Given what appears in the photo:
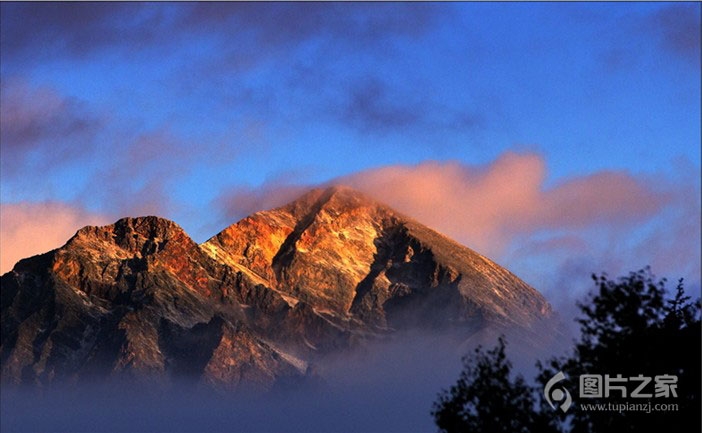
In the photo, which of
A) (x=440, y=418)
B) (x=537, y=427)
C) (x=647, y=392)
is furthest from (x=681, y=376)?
(x=440, y=418)

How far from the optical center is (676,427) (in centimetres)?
13225

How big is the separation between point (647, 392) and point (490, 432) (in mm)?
16137

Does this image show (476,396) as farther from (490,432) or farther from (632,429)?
(632,429)

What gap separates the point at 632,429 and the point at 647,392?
307 cm

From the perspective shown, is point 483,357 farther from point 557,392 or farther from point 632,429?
point 632,429

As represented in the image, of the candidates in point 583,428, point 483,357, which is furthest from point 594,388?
point 483,357

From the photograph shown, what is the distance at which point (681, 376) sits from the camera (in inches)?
5340

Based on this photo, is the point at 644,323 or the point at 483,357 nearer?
the point at 644,323

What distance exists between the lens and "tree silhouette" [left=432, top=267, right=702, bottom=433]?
134 metres

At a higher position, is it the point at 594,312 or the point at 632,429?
the point at 594,312

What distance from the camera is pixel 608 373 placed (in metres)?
138

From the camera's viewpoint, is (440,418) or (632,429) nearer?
(632,429)

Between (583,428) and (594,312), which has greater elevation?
(594,312)

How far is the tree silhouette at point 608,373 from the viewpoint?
134 m
